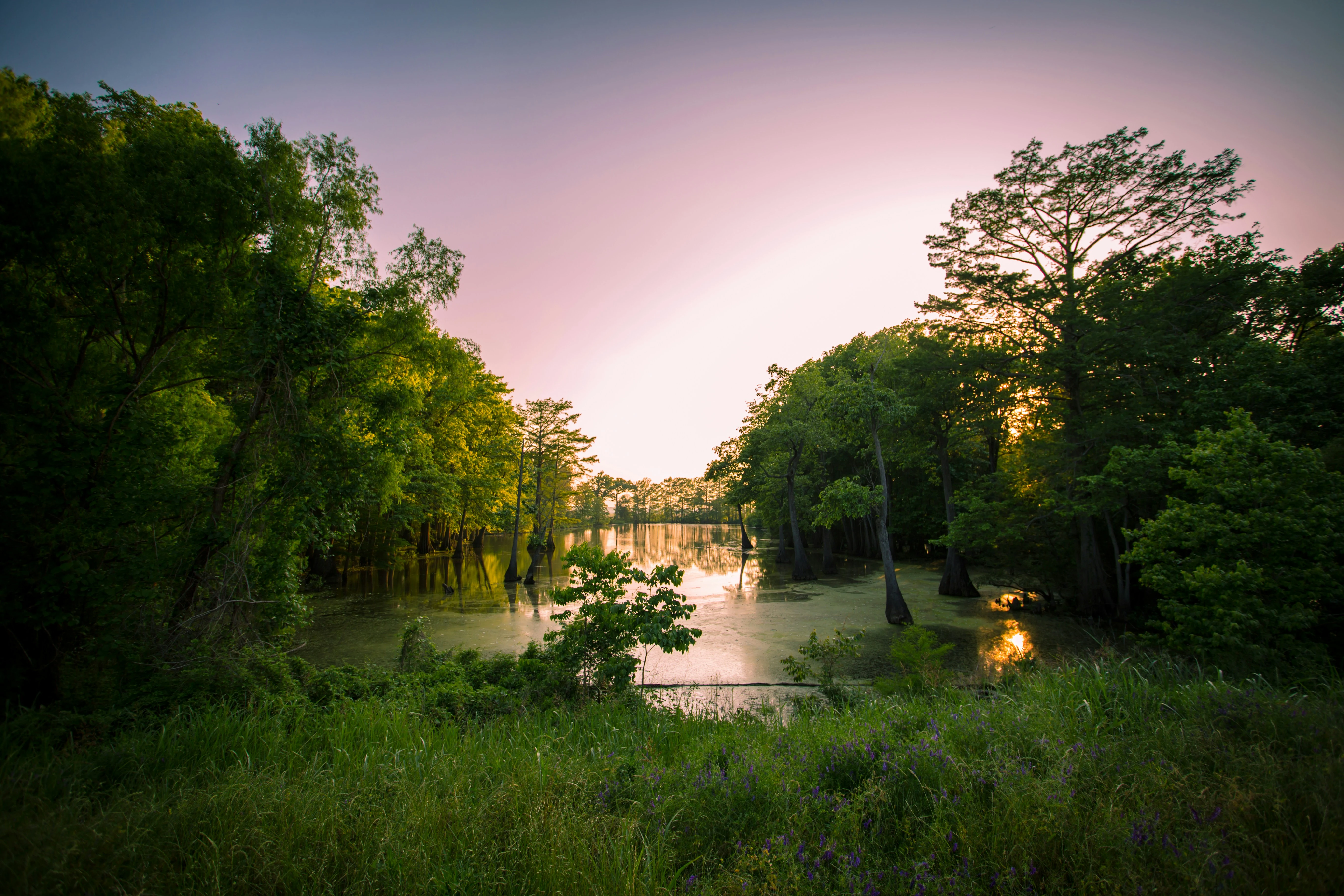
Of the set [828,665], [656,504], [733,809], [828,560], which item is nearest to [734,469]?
[828,560]

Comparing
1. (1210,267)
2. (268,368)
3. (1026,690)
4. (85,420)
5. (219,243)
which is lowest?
(1026,690)

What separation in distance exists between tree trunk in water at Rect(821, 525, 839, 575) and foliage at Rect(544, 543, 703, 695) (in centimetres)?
2400

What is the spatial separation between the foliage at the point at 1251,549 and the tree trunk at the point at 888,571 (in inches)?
302

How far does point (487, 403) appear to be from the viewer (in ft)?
113

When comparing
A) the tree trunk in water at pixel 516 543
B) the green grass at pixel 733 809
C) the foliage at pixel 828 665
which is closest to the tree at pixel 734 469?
the tree trunk in water at pixel 516 543

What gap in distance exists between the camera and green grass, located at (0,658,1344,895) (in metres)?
2.35

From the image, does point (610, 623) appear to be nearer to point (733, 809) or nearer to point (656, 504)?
point (733, 809)

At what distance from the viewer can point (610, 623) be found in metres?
7.31

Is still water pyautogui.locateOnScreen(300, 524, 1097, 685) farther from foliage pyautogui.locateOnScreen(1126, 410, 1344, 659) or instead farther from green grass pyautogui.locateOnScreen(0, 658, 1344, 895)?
green grass pyautogui.locateOnScreen(0, 658, 1344, 895)

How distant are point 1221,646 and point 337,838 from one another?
9.92 meters

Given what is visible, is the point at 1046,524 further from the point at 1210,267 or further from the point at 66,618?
the point at 66,618

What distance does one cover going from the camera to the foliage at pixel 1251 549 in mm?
6277

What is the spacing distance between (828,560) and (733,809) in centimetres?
3209

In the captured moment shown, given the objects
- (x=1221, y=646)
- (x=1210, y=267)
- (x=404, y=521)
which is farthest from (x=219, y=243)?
(x=1210, y=267)
